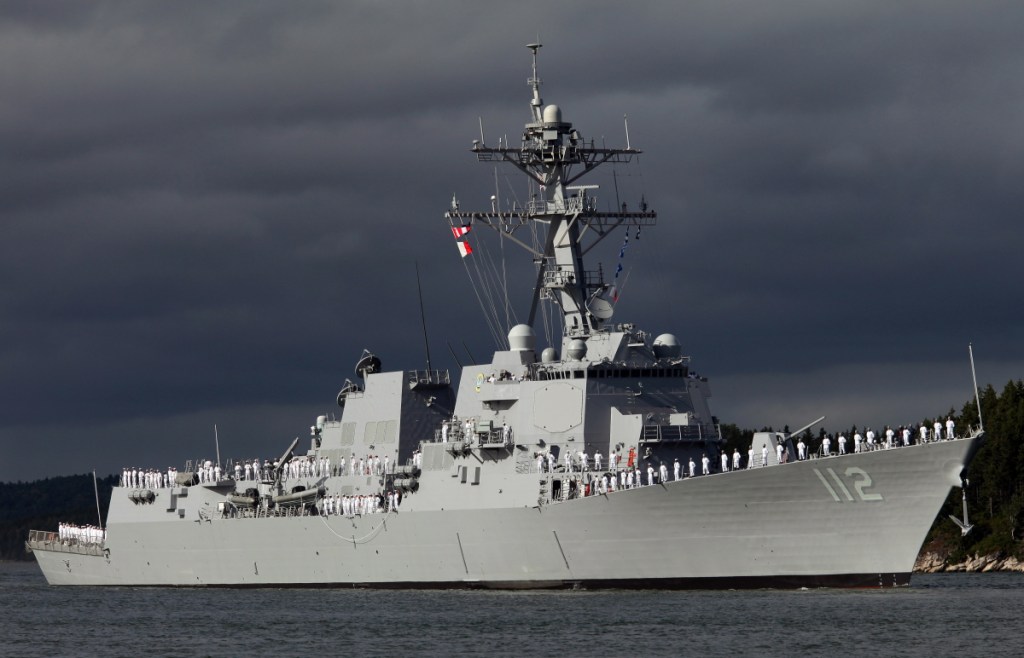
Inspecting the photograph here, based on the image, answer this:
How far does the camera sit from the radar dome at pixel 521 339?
44500mm

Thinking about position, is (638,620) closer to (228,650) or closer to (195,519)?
(228,650)

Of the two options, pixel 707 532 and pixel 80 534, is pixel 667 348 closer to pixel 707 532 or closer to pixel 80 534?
pixel 707 532

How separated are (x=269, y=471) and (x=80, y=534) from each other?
10.8 metres

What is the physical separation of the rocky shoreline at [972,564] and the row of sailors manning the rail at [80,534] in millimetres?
28863

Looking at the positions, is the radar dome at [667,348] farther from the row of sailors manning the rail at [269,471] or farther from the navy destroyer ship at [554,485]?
the row of sailors manning the rail at [269,471]

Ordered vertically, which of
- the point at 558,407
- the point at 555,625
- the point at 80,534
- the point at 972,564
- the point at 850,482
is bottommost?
the point at 555,625

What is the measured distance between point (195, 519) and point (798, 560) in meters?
22.3

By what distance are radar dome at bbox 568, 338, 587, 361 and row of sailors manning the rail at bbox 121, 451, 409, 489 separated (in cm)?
787

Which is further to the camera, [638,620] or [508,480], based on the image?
[508,480]

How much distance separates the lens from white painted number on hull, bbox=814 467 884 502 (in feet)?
121

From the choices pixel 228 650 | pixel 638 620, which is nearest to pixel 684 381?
pixel 638 620

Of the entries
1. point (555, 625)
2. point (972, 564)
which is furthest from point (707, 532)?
point (972, 564)

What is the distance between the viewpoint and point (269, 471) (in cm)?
5366

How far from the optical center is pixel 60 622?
1662 inches
